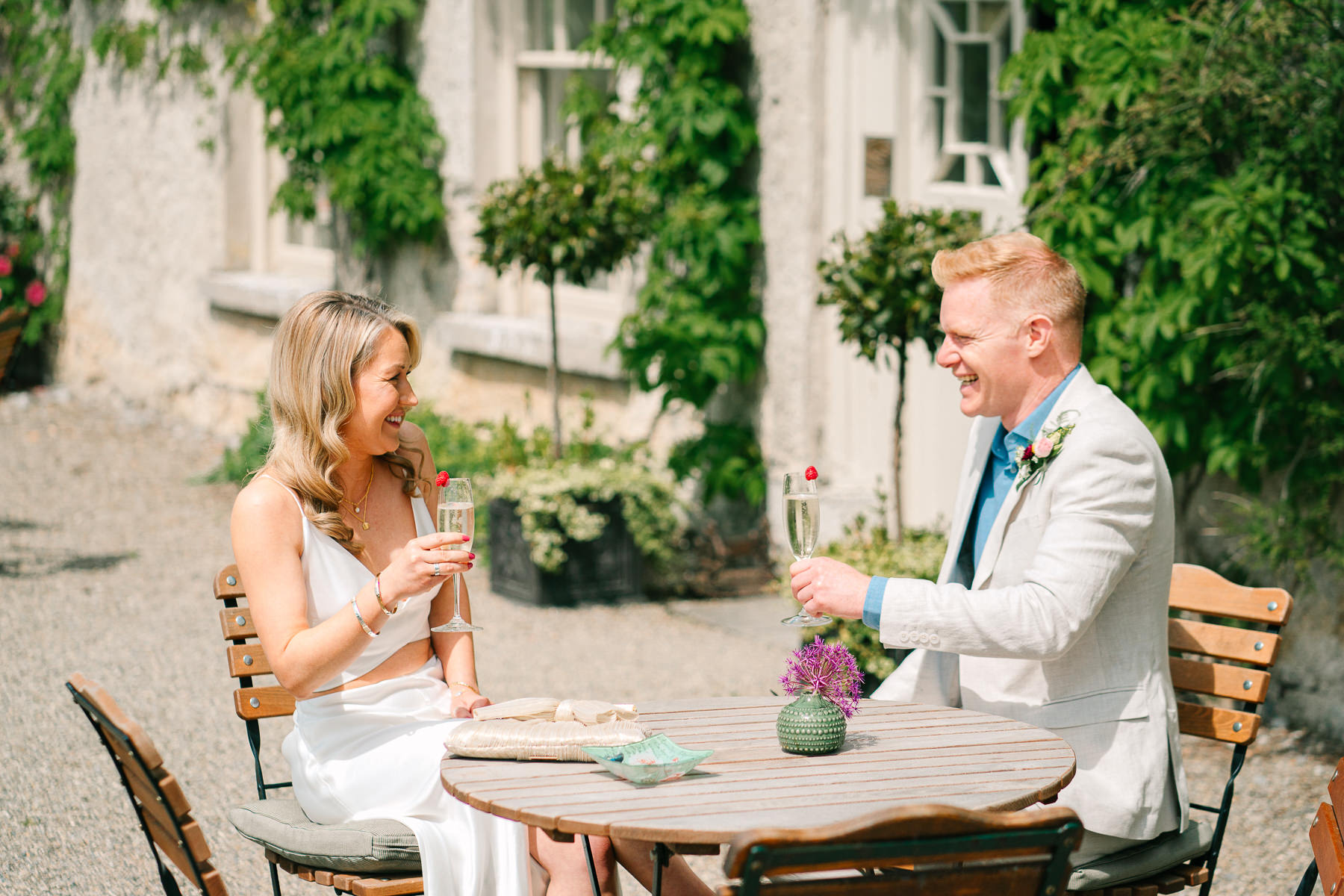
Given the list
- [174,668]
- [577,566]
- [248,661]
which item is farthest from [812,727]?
[577,566]

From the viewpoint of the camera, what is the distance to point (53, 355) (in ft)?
40.5

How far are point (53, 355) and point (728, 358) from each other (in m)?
7.91

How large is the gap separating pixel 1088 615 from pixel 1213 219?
2.12 meters

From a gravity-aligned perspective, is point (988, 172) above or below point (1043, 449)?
above

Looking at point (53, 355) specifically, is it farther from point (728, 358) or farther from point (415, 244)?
point (728, 358)

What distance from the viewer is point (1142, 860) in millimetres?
2617

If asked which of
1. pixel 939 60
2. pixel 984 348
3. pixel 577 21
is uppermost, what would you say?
pixel 577 21

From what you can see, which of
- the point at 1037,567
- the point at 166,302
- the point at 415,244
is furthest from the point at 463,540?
the point at 166,302

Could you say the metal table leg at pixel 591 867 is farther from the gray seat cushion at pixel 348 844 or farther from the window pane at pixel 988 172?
the window pane at pixel 988 172

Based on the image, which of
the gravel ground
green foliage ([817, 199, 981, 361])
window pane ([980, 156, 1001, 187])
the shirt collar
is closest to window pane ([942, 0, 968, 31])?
window pane ([980, 156, 1001, 187])

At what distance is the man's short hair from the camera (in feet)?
9.10

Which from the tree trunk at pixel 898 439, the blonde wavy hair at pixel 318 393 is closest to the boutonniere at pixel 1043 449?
the blonde wavy hair at pixel 318 393

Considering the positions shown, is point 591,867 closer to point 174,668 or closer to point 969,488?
point 969,488

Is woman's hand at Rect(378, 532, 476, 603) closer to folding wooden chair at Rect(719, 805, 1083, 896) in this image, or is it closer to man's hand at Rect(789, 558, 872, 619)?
man's hand at Rect(789, 558, 872, 619)
